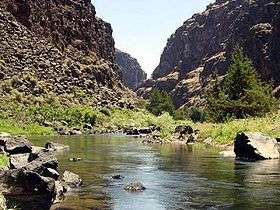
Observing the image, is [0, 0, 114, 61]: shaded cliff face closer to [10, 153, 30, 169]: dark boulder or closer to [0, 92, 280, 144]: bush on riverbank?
[0, 92, 280, 144]: bush on riverbank

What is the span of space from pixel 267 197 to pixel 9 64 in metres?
119

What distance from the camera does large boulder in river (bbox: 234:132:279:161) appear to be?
47.6 m

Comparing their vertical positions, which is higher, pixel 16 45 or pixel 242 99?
pixel 16 45

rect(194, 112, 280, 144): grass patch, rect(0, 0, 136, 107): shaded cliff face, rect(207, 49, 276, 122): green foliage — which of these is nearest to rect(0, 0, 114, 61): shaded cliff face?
rect(0, 0, 136, 107): shaded cliff face

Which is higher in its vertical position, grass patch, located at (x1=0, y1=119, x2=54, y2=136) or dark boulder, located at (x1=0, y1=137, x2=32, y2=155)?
grass patch, located at (x1=0, y1=119, x2=54, y2=136)

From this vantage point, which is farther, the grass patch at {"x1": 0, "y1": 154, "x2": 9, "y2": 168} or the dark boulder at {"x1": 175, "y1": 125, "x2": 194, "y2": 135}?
the dark boulder at {"x1": 175, "y1": 125, "x2": 194, "y2": 135}

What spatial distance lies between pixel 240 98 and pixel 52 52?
83405 millimetres

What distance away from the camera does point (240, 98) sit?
9025 cm

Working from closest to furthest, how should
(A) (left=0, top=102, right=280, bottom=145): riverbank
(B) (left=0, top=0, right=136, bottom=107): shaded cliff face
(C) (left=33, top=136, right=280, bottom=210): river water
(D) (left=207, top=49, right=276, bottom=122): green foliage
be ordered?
1. (C) (left=33, top=136, right=280, bottom=210): river water
2. (A) (left=0, top=102, right=280, bottom=145): riverbank
3. (D) (left=207, top=49, right=276, bottom=122): green foliage
4. (B) (left=0, top=0, right=136, bottom=107): shaded cliff face

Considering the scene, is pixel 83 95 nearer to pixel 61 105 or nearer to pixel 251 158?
pixel 61 105

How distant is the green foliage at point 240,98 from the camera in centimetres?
8738

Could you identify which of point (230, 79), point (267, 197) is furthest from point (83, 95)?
point (267, 197)

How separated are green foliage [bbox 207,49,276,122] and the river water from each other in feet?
122

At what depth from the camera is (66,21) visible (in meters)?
184
